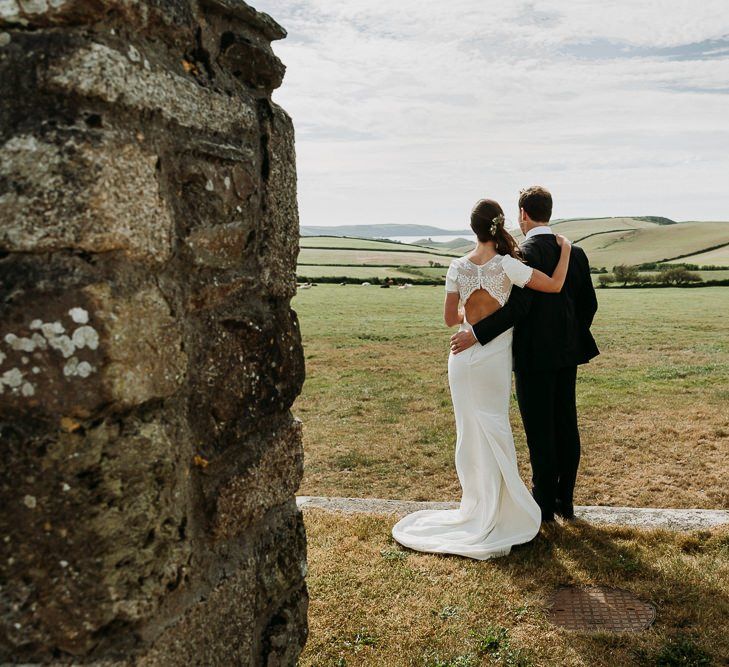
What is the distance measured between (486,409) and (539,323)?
33.7 inches

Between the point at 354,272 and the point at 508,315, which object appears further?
the point at 354,272

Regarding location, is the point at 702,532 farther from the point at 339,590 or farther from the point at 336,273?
the point at 336,273

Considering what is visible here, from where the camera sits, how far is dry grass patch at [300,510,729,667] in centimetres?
431

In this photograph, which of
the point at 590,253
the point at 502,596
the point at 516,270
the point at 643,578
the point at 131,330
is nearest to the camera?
the point at 131,330

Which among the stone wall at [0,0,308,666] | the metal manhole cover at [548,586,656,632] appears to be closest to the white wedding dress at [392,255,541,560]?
the metal manhole cover at [548,586,656,632]

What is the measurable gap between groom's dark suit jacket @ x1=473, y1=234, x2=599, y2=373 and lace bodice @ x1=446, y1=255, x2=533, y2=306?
125 mm

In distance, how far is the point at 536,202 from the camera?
6273 millimetres

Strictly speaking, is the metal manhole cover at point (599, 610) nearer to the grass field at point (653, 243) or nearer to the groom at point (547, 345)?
the groom at point (547, 345)

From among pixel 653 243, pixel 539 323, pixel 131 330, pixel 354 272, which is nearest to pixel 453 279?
pixel 539 323

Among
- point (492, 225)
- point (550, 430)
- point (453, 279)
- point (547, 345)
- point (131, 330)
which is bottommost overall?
point (550, 430)

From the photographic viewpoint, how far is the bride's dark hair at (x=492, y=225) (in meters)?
6.07

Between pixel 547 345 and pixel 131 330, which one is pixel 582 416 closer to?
pixel 547 345

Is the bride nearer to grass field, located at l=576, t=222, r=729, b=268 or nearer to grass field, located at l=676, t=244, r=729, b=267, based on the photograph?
grass field, located at l=676, t=244, r=729, b=267

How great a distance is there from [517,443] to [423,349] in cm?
1031
